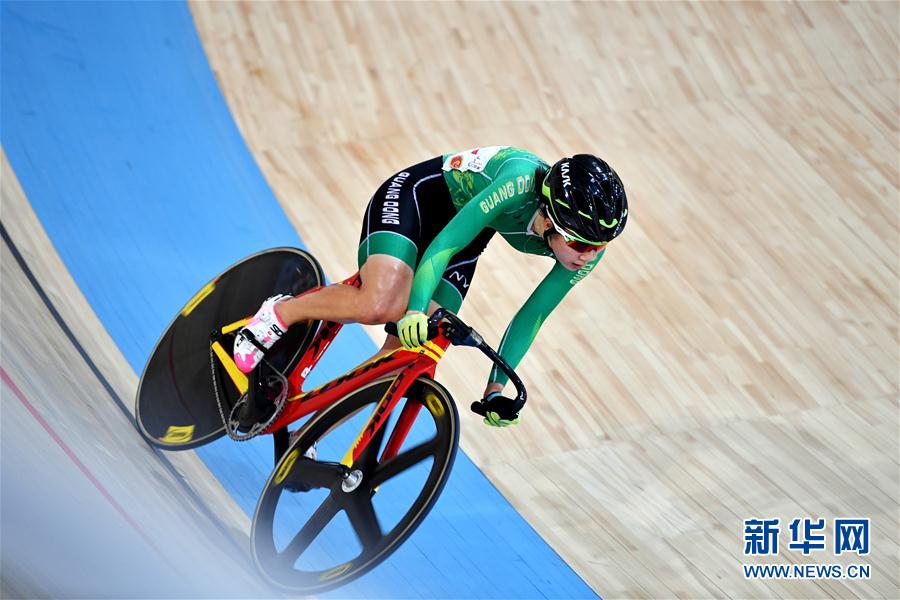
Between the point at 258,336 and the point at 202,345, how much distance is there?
18.8 inches

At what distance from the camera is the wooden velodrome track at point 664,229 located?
4145 millimetres

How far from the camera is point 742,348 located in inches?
193

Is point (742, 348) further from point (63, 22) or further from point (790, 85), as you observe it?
point (63, 22)

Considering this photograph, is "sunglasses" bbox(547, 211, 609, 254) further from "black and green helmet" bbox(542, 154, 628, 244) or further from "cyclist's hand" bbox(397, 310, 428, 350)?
"cyclist's hand" bbox(397, 310, 428, 350)

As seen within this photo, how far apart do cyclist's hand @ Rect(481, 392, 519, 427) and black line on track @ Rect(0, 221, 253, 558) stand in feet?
2.99

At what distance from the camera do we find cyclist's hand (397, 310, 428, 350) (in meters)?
2.74

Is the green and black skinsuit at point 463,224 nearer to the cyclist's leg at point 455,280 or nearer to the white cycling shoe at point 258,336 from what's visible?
the cyclist's leg at point 455,280

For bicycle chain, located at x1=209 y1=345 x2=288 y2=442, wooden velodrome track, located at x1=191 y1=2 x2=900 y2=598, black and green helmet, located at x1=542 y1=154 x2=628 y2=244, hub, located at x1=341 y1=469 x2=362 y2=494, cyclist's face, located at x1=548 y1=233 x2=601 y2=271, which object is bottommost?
wooden velodrome track, located at x1=191 y1=2 x2=900 y2=598

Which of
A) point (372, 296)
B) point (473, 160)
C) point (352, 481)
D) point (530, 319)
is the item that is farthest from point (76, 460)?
point (473, 160)

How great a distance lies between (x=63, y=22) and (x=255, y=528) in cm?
415

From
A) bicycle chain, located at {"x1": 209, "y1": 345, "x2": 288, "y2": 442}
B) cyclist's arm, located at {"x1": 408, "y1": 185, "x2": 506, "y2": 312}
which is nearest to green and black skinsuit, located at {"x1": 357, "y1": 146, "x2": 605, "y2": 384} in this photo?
cyclist's arm, located at {"x1": 408, "y1": 185, "x2": 506, "y2": 312}

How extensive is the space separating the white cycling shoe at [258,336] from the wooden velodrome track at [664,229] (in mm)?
1303

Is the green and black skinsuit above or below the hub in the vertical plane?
above

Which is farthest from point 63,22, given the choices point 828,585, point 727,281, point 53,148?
point 828,585
